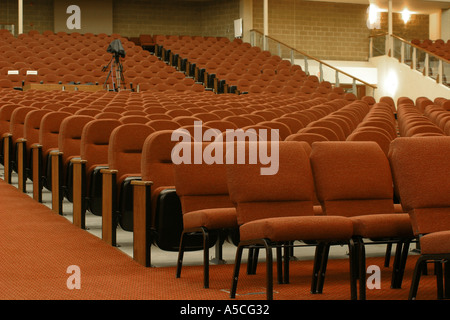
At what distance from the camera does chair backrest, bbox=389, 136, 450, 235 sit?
10.1 feet

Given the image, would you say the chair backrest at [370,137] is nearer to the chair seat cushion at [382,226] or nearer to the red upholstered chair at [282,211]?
the red upholstered chair at [282,211]

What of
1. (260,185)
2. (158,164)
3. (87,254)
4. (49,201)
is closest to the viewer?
(260,185)

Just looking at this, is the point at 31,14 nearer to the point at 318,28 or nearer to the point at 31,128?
the point at 318,28

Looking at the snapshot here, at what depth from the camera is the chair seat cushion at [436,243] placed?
261 centimetres

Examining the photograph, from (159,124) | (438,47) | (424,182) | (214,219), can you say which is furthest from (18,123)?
(438,47)

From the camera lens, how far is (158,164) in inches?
163

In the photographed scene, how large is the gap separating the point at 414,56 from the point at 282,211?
15.3 metres

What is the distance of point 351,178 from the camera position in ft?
11.8

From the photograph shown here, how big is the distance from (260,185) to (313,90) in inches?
483

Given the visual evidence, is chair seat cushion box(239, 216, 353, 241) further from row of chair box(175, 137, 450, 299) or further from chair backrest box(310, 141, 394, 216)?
chair backrest box(310, 141, 394, 216)

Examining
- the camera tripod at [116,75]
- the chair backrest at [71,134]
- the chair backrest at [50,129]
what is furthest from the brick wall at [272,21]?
the chair backrest at [71,134]

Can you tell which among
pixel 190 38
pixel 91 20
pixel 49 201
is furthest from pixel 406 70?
pixel 49 201

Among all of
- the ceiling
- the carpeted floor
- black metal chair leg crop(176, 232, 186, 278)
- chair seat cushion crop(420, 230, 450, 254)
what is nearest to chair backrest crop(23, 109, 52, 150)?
the carpeted floor

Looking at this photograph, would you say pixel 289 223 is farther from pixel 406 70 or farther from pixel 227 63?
pixel 406 70
